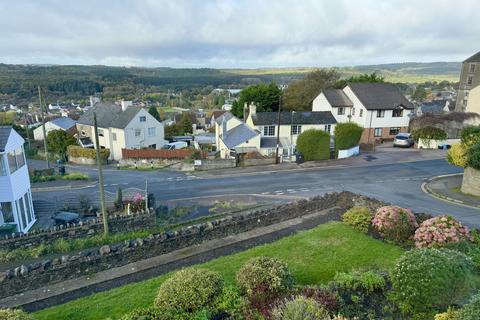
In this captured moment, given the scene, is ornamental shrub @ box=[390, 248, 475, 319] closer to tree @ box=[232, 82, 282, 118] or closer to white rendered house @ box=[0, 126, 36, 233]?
white rendered house @ box=[0, 126, 36, 233]

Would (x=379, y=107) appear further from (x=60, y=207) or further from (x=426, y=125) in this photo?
(x=60, y=207)

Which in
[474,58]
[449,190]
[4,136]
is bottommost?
[449,190]

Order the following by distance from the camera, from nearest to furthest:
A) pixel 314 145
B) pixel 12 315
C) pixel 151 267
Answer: pixel 12 315 → pixel 151 267 → pixel 314 145

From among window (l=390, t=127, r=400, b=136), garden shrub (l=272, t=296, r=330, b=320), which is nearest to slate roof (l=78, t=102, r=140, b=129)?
window (l=390, t=127, r=400, b=136)

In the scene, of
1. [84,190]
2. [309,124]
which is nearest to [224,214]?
[84,190]

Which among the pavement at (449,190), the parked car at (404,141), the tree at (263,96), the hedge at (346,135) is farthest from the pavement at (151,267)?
the tree at (263,96)

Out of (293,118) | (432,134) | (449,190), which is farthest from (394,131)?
(449,190)

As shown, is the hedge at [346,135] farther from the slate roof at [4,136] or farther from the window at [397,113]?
the slate roof at [4,136]

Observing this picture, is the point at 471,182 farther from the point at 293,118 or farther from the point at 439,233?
the point at 293,118
